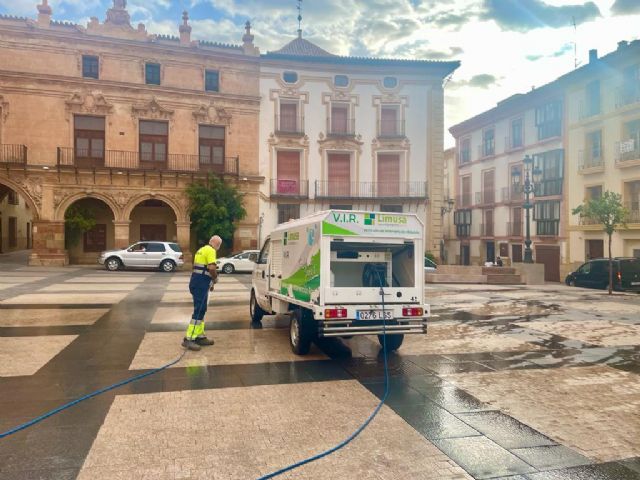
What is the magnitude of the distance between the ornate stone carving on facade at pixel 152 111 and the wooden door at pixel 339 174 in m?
10.4

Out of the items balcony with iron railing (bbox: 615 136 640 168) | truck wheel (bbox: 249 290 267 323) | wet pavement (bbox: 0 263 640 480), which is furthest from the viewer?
balcony with iron railing (bbox: 615 136 640 168)

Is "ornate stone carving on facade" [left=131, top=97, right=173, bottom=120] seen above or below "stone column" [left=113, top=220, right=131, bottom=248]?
above

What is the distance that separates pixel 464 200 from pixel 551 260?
449 inches

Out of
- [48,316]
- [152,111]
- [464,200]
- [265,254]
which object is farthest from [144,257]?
[464,200]

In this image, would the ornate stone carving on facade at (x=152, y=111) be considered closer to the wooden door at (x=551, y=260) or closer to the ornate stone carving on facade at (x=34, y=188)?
the ornate stone carving on facade at (x=34, y=188)

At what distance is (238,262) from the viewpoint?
27.5 meters

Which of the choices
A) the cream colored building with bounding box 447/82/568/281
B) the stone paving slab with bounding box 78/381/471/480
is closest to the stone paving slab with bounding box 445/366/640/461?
the stone paving slab with bounding box 78/381/471/480

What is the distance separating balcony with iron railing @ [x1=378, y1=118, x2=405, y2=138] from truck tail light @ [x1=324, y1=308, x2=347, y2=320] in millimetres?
27177

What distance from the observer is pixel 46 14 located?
2766cm

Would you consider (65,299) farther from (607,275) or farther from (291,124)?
(607,275)

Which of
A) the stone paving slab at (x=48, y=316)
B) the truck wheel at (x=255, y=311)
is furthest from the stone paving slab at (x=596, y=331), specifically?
the stone paving slab at (x=48, y=316)

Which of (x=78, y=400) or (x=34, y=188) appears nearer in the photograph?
(x=78, y=400)

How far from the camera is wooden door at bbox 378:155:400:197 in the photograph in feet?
108

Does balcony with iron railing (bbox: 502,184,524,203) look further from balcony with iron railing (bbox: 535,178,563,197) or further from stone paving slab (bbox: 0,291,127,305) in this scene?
stone paving slab (bbox: 0,291,127,305)
